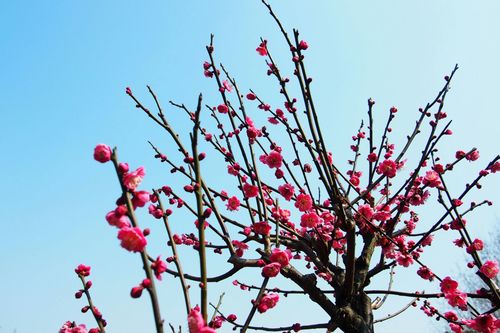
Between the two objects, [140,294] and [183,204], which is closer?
[140,294]

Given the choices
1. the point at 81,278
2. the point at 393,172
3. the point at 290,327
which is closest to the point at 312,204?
the point at 393,172

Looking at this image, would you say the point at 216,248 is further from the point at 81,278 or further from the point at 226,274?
the point at 81,278

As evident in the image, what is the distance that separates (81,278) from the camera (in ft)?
6.55

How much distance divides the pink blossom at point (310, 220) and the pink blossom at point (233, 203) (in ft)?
2.22

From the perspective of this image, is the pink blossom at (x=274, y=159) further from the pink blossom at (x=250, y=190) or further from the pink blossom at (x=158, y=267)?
the pink blossom at (x=158, y=267)

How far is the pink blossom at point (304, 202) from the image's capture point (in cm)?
389

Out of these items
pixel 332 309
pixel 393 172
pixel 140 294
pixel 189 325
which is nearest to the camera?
pixel 140 294

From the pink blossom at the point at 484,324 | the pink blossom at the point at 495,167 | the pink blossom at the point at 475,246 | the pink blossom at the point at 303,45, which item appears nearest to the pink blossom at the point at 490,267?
the pink blossom at the point at 475,246

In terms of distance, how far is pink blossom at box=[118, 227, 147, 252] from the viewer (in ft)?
4.64

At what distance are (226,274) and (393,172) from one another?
2.23m

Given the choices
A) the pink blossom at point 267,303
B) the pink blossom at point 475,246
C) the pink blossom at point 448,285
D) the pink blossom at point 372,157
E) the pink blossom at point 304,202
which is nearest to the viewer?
the pink blossom at point 267,303

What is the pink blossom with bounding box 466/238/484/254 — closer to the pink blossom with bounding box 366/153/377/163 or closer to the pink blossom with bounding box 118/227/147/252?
the pink blossom with bounding box 366/153/377/163

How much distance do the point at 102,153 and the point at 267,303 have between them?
1.44 m

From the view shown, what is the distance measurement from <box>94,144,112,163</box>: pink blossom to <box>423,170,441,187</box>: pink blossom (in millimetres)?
3424
